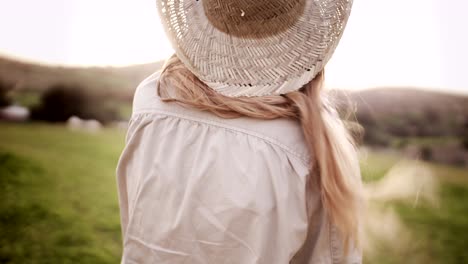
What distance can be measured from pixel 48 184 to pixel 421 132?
1843 millimetres

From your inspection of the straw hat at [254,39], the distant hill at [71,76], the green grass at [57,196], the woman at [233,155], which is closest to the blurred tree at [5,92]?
the distant hill at [71,76]

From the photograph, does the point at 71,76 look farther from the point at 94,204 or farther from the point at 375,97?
the point at 375,97

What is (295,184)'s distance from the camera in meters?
0.83

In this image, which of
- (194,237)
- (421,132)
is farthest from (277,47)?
(421,132)

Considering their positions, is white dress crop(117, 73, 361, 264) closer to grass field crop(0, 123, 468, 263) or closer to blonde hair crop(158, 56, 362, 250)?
blonde hair crop(158, 56, 362, 250)

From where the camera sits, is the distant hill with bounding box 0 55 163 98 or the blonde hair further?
the distant hill with bounding box 0 55 163 98

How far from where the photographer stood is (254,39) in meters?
0.70

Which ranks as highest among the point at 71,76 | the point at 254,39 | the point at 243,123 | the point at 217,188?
the point at 254,39

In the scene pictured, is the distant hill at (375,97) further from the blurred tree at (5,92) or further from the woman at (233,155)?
the woman at (233,155)

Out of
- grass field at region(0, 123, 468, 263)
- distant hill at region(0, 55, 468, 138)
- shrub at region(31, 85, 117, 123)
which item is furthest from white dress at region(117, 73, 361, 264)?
shrub at region(31, 85, 117, 123)

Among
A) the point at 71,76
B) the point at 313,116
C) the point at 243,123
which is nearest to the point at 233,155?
the point at 243,123

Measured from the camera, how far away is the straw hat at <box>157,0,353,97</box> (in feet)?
2.25

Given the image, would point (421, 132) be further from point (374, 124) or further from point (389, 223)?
point (389, 223)

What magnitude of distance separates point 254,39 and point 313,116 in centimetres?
22
